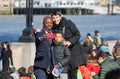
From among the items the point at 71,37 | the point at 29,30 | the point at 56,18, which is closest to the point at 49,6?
the point at 29,30

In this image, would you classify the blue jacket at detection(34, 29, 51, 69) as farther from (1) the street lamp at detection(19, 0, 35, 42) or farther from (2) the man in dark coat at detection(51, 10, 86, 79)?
(1) the street lamp at detection(19, 0, 35, 42)

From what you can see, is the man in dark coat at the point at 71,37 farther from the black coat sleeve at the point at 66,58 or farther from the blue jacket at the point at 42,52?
the blue jacket at the point at 42,52

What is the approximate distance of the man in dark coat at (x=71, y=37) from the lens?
25.4 ft

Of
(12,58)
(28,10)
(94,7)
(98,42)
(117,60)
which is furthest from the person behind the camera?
(94,7)

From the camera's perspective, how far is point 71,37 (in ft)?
26.3

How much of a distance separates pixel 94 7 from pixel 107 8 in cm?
447

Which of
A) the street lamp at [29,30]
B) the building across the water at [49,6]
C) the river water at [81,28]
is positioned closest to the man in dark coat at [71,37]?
the street lamp at [29,30]

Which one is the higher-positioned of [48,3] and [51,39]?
[51,39]

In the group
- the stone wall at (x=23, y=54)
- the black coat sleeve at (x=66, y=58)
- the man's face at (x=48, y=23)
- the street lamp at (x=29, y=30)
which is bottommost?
the stone wall at (x=23, y=54)

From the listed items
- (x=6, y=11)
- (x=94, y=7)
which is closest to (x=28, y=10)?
(x=6, y=11)

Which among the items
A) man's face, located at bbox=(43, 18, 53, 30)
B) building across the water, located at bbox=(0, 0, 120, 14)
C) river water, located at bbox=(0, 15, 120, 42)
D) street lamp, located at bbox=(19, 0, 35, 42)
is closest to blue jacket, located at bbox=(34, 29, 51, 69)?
man's face, located at bbox=(43, 18, 53, 30)

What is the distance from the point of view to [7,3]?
13888cm

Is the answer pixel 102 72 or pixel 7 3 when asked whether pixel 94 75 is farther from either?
pixel 7 3

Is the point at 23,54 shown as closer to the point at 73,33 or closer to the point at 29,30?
the point at 29,30
